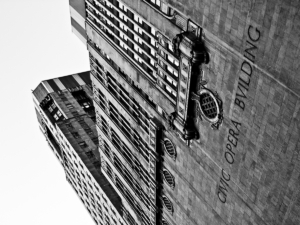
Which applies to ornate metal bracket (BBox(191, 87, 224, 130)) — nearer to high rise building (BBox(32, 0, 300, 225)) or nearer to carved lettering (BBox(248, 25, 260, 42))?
high rise building (BBox(32, 0, 300, 225))

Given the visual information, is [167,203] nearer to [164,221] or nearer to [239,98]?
[164,221]

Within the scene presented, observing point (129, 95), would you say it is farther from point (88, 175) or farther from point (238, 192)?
point (88, 175)

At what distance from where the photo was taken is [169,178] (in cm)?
4166

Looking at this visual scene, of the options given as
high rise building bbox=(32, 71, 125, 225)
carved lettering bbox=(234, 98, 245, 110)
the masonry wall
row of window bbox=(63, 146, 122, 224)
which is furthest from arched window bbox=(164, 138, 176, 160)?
row of window bbox=(63, 146, 122, 224)

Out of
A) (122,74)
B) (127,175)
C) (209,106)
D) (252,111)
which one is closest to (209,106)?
(209,106)

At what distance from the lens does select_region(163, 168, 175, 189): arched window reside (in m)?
40.9

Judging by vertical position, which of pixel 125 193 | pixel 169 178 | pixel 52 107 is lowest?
pixel 52 107

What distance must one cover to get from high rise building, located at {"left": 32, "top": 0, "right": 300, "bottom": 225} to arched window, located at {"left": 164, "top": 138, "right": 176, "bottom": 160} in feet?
0.43

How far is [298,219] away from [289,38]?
11820 millimetres

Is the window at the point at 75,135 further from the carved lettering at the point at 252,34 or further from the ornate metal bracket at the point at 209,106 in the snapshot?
the carved lettering at the point at 252,34

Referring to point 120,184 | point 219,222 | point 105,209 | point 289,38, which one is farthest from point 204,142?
point 105,209

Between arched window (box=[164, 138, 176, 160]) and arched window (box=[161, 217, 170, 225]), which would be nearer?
arched window (box=[164, 138, 176, 160])

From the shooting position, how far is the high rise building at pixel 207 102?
2281 cm

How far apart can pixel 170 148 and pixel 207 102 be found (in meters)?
10.4
